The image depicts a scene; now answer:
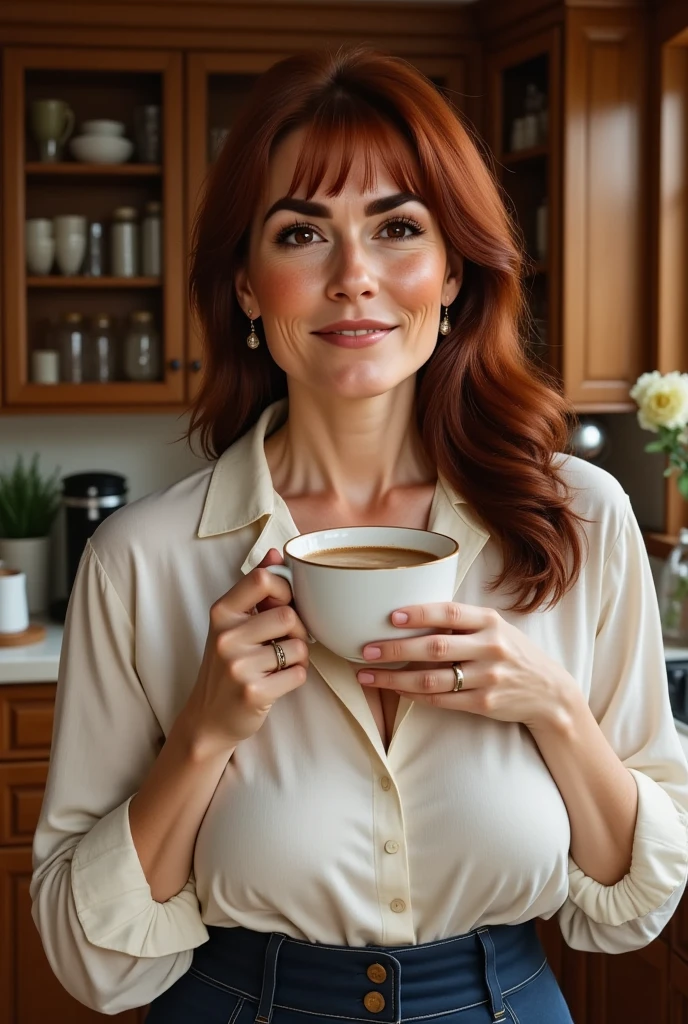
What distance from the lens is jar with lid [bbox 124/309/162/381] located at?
3.14m

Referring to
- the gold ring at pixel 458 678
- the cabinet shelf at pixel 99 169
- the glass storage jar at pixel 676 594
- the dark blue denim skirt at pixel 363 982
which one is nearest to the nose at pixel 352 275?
the gold ring at pixel 458 678

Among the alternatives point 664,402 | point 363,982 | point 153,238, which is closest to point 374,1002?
point 363,982

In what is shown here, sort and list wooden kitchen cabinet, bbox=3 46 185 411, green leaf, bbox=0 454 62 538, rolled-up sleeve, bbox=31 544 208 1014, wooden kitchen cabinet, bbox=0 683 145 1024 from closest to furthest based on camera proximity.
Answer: rolled-up sleeve, bbox=31 544 208 1014, wooden kitchen cabinet, bbox=0 683 145 1024, wooden kitchen cabinet, bbox=3 46 185 411, green leaf, bbox=0 454 62 538

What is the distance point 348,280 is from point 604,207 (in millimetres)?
1895

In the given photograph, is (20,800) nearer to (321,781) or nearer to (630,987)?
(630,987)

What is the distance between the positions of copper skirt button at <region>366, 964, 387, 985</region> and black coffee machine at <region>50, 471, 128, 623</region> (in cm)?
209

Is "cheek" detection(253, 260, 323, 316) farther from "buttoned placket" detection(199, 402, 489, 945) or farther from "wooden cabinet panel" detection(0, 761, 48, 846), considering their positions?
"wooden cabinet panel" detection(0, 761, 48, 846)

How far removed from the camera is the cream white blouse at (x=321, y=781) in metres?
1.08

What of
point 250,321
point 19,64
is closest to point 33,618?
point 19,64

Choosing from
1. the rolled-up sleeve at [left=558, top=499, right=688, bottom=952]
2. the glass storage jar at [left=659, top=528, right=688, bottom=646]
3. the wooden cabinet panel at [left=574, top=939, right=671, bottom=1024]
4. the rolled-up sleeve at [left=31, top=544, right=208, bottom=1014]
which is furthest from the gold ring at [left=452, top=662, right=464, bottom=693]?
the glass storage jar at [left=659, top=528, right=688, bottom=646]

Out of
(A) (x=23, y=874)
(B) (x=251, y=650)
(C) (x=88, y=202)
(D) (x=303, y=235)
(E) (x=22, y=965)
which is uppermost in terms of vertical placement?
(C) (x=88, y=202)

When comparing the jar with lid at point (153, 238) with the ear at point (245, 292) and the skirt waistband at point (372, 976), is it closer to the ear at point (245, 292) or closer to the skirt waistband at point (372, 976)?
the ear at point (245, 292)

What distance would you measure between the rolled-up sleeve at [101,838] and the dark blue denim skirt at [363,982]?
5 centimetres

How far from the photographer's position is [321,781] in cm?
109
